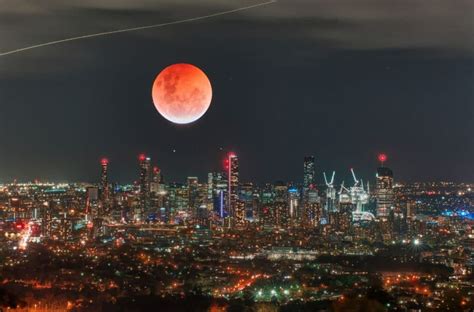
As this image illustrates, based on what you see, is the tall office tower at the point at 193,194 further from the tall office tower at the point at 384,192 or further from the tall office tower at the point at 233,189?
the tall office tower at the point at 384,192

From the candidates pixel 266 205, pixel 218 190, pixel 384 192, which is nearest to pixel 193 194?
pixel 218 190

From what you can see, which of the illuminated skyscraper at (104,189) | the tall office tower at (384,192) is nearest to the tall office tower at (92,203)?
the illuminated skyscraper at (104,189)

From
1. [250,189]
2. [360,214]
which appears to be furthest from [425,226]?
[250,189]

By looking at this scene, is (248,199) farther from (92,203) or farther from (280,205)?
(92,203)

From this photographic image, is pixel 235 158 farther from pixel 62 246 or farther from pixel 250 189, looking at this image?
pixel 62 246

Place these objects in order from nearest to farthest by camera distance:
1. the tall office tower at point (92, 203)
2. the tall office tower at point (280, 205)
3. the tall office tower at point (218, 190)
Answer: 1. the tall office tower at point (92, 203)
2. the tall office tower at point (280, 205)
3. the tall office tower at point (218, 190)

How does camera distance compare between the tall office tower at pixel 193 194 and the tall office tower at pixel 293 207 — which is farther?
the tall office tower at pixel 193 194

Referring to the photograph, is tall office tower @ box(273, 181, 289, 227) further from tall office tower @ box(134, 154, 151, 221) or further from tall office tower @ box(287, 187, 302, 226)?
tall office tower @ box(134, 154, 151, 221)

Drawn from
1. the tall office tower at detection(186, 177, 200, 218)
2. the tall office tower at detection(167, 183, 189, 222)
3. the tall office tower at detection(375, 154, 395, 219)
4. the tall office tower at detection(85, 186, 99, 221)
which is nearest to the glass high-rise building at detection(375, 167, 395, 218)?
the tall office tower at detection(375, 154, 395, 219)
